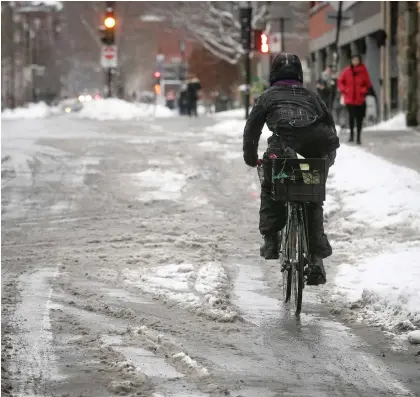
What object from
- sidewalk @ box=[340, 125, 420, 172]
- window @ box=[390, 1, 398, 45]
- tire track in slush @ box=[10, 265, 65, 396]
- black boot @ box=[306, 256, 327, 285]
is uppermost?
window @ box=[390, 1, 398, 45]

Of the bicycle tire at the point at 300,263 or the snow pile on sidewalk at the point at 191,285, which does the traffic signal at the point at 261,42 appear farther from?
the bicycle tire at the point at 300,263

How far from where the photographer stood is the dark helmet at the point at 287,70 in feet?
26.7

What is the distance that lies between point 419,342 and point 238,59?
56492mm

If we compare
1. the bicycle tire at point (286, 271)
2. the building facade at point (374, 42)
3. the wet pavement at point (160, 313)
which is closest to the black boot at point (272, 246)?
the bicycle tire at point (286, 271)

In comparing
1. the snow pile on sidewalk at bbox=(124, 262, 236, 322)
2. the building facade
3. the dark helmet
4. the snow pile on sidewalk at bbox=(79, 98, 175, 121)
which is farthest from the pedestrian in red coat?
the snow pile on sidewalk at bbox=(79, 98, 175, 121)

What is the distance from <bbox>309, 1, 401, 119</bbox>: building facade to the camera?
32.3 metres

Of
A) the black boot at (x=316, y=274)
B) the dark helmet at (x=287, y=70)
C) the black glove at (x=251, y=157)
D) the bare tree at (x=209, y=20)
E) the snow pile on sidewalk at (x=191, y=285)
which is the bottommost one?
the snow pile on sidewalk at (x=191, y=285)

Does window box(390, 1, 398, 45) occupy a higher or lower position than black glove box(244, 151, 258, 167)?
higher

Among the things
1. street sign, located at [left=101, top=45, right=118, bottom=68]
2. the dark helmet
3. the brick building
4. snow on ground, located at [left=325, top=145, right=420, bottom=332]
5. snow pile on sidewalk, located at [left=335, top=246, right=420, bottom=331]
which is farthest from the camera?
street sign, located at [left=101, top=45, right=118, bottom=68]

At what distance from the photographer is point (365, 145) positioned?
21.7 metres

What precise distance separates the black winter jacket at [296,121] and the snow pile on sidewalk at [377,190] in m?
3.64

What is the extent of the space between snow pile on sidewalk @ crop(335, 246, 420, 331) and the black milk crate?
873 mm

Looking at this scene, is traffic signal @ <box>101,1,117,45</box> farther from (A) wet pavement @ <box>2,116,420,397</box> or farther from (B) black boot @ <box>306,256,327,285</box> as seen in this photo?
(B) black boot @ <box>306,256,327,285</box>

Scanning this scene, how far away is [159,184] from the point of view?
16734 millimetres
